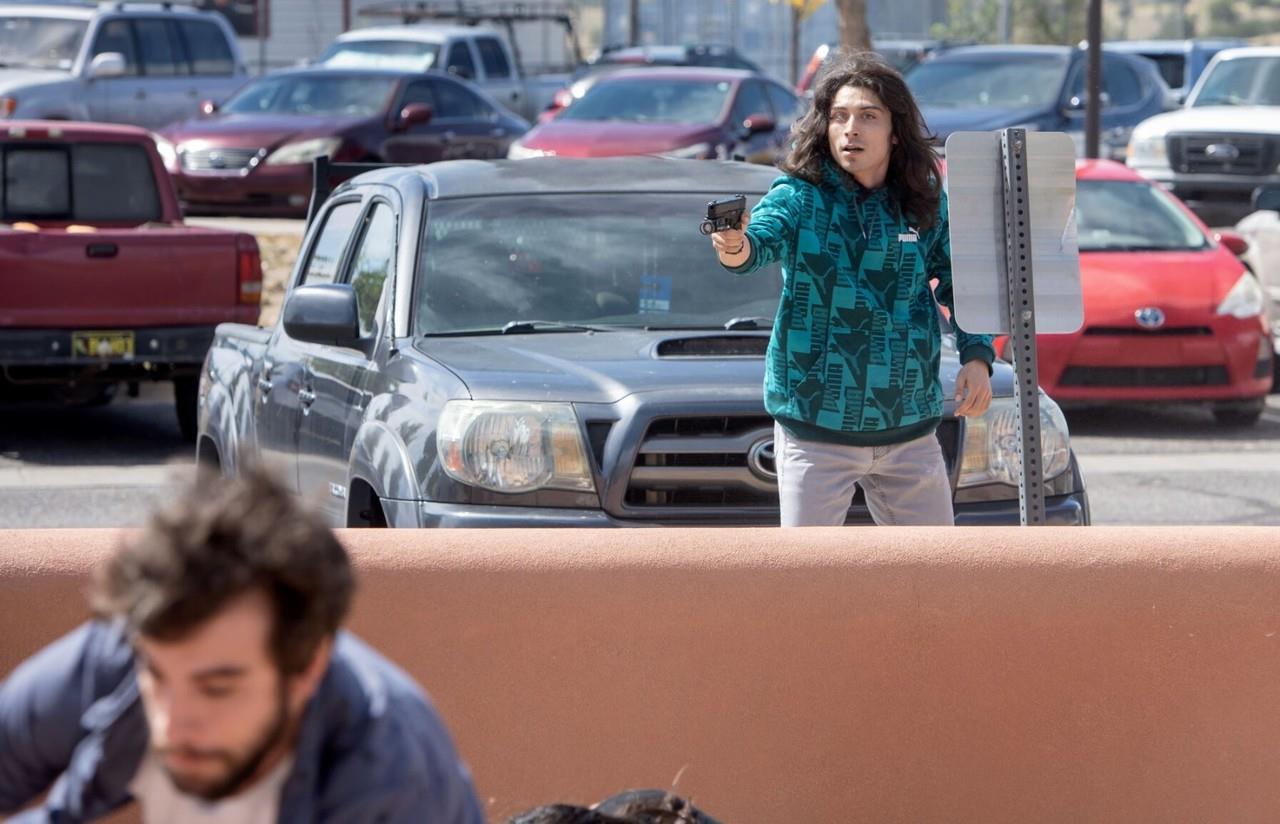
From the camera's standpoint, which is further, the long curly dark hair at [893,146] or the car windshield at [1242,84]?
the car windshield at [1242,84]

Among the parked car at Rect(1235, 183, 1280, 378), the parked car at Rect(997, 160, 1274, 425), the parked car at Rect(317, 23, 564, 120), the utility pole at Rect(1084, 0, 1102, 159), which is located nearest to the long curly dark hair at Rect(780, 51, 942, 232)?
the parked car at Rect(997, 160, 1274, 425)

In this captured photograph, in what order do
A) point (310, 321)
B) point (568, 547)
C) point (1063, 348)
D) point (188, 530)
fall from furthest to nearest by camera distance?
point (1063, 348)
point (310, 321)
point (568, 547)
point (188, 530)

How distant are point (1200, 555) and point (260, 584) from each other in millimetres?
2656

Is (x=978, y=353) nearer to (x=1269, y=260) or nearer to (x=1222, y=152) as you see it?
(x=1269, y=260)

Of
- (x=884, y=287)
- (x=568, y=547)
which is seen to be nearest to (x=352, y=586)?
(x=568, y=547)

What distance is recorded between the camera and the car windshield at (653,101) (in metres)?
19.0

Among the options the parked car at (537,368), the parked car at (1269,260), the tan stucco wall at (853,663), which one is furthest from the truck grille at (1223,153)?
the tan stucco wall at (853,663)

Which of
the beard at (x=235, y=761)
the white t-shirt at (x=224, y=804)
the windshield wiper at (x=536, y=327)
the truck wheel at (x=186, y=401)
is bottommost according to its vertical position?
the truck wheel at (x=186, y=401)

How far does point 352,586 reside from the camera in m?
2.08

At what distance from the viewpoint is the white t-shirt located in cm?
211

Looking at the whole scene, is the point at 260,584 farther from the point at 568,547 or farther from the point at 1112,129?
the point at 1112,129

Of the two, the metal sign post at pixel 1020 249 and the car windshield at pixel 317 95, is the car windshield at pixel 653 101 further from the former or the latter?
the metal sign post at pixel 1020 249

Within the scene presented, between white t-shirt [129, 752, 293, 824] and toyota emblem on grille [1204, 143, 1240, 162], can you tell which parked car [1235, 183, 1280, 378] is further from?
white t-shirt [129, 752, 293, 824]

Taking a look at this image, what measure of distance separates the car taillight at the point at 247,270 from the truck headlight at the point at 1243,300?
5.54 metres
